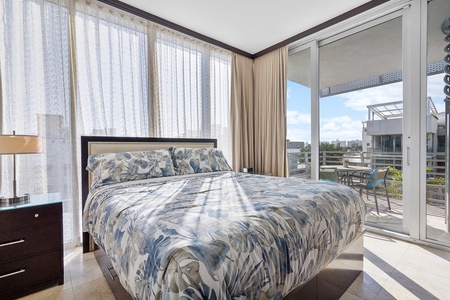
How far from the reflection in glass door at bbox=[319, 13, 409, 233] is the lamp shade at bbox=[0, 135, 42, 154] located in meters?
3.36

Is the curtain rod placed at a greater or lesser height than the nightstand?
greater

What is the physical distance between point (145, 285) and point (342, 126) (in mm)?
3154

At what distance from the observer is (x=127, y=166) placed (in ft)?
7.34

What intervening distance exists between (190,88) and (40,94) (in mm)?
1778

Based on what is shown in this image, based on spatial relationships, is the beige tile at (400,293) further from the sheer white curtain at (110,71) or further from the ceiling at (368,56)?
the sheer white curtain at (110,71)

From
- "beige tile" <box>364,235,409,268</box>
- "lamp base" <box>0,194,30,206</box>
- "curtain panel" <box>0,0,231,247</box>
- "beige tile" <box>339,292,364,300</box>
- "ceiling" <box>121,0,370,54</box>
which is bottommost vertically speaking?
"beige tile" <box>364,235,409,268</box>

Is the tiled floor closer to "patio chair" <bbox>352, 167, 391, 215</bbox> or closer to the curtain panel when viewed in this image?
the curtain panel

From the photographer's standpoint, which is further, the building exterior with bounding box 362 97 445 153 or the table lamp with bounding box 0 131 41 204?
the building exterior with bounding box 362 97 445 153

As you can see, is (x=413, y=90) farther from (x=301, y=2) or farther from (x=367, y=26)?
(x=301, y=2)

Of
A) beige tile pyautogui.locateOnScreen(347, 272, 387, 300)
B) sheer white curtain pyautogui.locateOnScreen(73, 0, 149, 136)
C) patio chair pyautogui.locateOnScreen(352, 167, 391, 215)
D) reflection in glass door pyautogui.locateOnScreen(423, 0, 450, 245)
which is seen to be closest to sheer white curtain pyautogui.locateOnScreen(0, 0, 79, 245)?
sheer white curtain pyautogui.locateOnScreen(73, 0, 149, 136)

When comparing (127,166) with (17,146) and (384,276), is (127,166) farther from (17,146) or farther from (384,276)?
(384,276)

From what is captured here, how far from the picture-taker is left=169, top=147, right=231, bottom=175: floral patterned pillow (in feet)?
8.75

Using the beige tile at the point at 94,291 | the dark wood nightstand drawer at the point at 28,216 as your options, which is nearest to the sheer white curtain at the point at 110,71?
the dark wood nightstand drawer at the point at 28,216

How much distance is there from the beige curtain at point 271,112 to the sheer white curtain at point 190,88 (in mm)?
585
